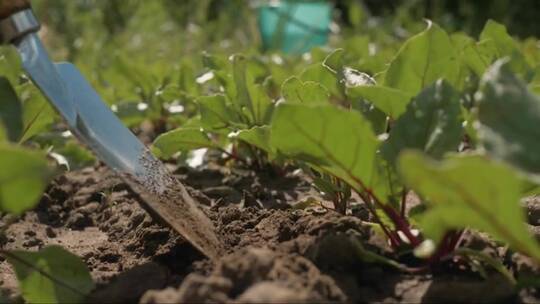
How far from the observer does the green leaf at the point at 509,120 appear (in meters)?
1.09

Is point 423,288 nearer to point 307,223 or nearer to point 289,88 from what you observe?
point 307,223

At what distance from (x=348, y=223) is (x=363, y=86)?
0.25 meters

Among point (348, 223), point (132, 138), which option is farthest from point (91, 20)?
point (348, 223)

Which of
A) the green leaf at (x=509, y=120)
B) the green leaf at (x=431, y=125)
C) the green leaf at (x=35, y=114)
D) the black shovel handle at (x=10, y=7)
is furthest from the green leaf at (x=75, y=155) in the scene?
the green leaf at (x=509, y=120)

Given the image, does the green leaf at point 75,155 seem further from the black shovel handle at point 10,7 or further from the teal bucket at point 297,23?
the teal bucket at point 297,23

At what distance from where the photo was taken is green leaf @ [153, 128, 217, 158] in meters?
1.93

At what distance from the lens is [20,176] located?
944 mm

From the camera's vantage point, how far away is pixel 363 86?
1.31 metres

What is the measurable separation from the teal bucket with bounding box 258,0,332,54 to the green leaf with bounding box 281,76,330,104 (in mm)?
4550

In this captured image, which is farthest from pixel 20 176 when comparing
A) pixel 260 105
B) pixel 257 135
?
pixel 260 105

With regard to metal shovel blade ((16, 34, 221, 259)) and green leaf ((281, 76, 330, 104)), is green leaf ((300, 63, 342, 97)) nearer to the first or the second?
green leaf ((281, 76, 330, 104))

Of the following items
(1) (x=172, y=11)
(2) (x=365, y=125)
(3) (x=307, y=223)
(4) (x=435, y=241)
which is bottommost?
(1) (x=172, y=11)

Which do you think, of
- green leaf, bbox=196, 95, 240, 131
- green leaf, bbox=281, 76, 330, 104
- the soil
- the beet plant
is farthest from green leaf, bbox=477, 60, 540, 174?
green leaf, bbox=196, 95, 240, 131

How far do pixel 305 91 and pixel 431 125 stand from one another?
337 millimetres
